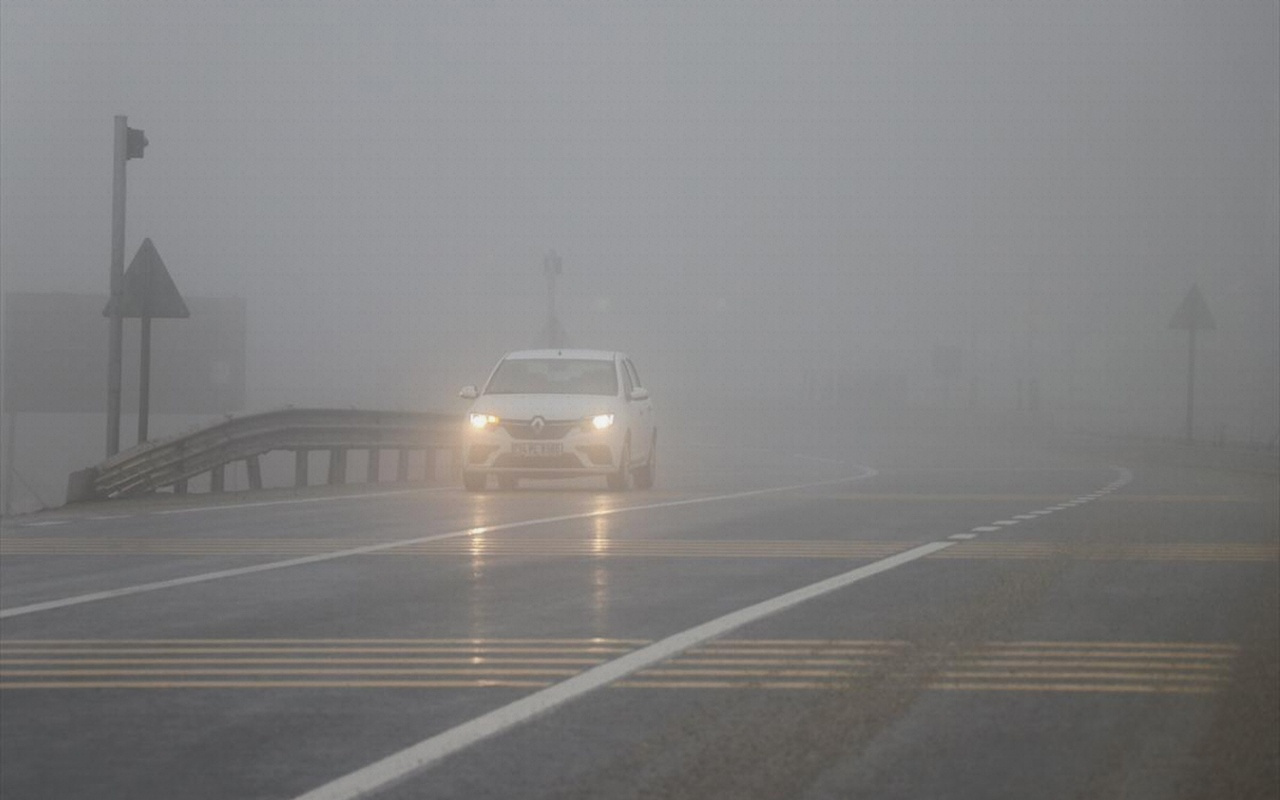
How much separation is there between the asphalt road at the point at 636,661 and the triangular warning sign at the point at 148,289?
7.33 meters

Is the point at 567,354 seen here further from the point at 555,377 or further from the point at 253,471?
the point at 253,471

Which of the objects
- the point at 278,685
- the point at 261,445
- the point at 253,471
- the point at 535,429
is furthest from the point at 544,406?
the point at 278,685

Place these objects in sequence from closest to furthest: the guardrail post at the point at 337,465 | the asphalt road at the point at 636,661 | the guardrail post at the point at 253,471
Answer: the asphalt road at the point at 636,661
the guardrail post at the point at 253,471
the guardrail post at the point at 337,465

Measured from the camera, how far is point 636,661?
8750 mm

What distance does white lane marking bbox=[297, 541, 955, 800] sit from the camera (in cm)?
624

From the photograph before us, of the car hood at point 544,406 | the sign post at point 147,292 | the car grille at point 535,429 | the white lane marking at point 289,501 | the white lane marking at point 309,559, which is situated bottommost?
the white lane marking at point 289,501

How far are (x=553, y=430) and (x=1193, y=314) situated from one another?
95.9 ft

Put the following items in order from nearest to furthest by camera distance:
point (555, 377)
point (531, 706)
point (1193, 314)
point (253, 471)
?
point (531, 706) → point (253, 471) → point (555, 377) → point (1193, 314)

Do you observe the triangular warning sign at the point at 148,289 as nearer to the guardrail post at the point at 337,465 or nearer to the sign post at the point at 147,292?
the sign post at the point at 147,292

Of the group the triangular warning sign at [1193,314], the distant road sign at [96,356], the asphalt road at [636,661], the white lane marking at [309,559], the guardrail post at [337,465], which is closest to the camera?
the asphalt road at [636,661]

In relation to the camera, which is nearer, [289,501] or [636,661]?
[636,661]

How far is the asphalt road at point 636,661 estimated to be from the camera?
6438mm

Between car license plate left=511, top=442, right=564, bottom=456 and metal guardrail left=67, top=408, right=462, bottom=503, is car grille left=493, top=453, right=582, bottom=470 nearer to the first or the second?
car license plate left=511, top=442, right=564, bottom=456

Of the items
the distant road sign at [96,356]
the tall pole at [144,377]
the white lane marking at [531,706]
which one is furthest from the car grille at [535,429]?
the distant road sign at [96,356]
